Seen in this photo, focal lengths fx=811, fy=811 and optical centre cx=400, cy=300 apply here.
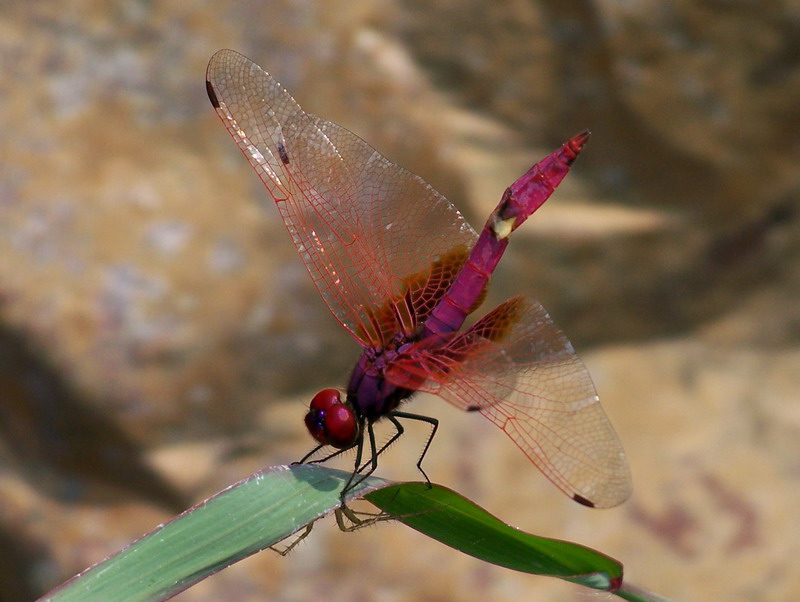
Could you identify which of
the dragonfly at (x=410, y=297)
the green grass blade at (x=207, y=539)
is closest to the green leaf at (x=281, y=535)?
the green grass blade at (x=207, y=539)

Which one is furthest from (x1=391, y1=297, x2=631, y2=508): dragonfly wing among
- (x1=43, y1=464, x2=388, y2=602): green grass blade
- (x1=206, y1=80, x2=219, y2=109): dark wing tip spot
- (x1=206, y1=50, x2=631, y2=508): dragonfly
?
(x1=206, y1=80, x2=219, y2=109): dark wing tip spot

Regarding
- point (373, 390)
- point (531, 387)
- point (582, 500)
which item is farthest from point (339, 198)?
point (582, 500)

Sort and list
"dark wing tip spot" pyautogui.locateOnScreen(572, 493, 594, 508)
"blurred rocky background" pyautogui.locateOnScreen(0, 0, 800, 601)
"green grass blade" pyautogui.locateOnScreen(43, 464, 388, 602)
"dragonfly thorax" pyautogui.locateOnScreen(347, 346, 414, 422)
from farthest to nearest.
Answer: "blurred rocky background" pyautogui.locateOnScreen(0, 0, 800, 601)
"dragonfly thorax" pyautogui.locateOnScreen(347, 346, 414, 422)
"dark wing tip spot" pyautogui.locateOnScreen(572, 493, 594, 508)
"green grass blade" pyautogui.locateOnScreen(43, 464, 388, 602)

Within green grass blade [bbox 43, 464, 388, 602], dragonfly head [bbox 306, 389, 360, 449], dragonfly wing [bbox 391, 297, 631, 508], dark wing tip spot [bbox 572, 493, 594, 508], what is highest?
dragonfly wing [bbox 391, 297, 631, 508]

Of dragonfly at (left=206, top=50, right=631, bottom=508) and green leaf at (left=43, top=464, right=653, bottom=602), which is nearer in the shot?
green leaf at (left=43, top=464, right=653, bottom=602)

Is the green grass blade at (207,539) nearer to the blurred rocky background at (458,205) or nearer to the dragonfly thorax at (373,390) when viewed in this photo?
the dragonfly thorax at (373,390)

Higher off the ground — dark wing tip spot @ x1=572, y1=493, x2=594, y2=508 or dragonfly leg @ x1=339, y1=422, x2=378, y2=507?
dark wing tip spot @ x1=572, y1=493, x2=594, y2=508

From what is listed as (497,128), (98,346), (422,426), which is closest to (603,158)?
(497,128)

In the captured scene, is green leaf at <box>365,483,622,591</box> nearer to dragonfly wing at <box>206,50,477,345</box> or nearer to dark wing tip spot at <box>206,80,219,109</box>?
dragonfly wing at <box>206,50,477,345</box>
